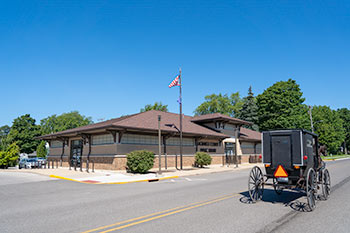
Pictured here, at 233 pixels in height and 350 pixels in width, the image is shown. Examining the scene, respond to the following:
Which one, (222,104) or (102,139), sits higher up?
(222,104)

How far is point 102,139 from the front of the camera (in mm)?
26031

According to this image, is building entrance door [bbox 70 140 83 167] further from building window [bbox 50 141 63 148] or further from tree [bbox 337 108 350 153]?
tree [bbox 337 108 350 153]

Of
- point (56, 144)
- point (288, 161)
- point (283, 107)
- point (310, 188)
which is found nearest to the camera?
point (310, 188)

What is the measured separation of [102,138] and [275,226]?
22.2 meters

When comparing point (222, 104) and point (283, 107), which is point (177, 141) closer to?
point (283, 107)

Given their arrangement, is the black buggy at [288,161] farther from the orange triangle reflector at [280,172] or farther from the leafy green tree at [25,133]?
the leafy green tree at [25,133]

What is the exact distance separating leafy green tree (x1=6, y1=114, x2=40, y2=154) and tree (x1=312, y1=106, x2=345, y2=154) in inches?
3006

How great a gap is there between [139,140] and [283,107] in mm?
41960

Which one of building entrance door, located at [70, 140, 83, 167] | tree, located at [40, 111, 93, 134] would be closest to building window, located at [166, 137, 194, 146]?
building entrance door, located at [70, 140, 83, 167]

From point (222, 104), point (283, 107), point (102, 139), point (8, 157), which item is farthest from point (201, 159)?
point (222, 104)

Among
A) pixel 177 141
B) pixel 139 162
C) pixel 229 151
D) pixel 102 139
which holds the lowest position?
pixel 139 162

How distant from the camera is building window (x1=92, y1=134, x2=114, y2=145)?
2489 cm

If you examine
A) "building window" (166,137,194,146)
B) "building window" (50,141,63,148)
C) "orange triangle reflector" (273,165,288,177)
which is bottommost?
"orange triangle reflector" (273,165,288,177)

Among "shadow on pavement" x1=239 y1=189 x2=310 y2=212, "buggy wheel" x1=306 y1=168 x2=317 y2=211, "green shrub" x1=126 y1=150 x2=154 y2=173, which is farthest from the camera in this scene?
"green shrub" x1=126 y1=150 x2=154 y2=173
